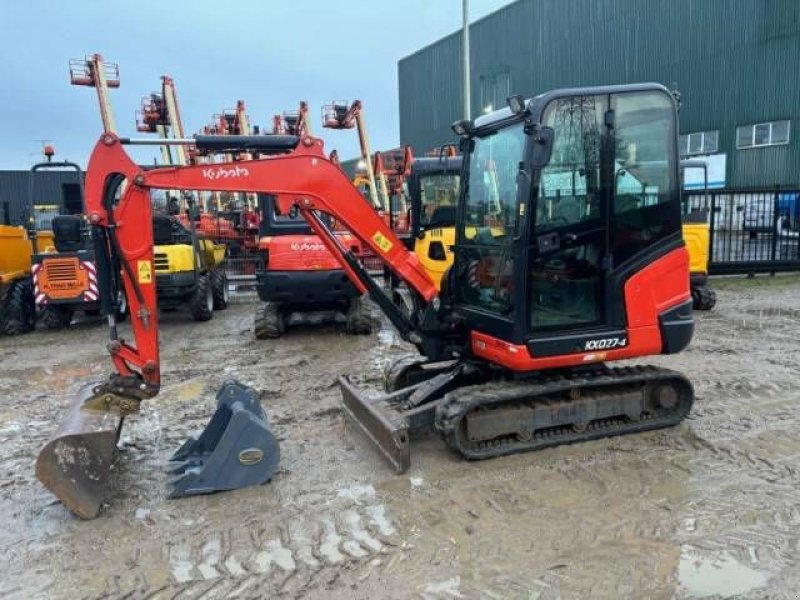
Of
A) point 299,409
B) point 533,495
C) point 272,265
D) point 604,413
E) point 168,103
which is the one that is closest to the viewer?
point 533,495

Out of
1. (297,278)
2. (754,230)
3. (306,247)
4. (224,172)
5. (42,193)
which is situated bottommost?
(754,230)

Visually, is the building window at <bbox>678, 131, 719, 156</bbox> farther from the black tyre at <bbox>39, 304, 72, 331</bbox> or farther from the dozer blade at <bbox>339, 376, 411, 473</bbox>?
the dozer blade at <bbox>339, 376, 411, 473</bbox>

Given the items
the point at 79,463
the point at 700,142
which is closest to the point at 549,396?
the point at 79,463

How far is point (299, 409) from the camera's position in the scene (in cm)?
581

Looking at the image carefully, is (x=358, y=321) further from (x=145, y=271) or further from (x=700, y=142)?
(x=700, y=142)

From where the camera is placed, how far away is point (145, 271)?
4.07 m

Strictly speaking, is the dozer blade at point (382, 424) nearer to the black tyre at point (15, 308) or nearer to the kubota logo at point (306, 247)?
the kubota logo at point (306, 247)

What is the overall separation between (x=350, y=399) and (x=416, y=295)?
1.05 m

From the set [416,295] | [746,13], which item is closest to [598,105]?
[416,295]

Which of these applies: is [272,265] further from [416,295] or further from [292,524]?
[292,524]

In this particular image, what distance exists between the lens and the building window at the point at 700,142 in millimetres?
26163

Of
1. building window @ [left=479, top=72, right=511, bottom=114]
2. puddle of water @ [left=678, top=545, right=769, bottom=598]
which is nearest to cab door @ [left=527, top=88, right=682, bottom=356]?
puddle of water @ [left=678, top=545, right=769, bottom=598]

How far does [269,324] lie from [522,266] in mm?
5353

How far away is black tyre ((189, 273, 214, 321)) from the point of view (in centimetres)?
1028
